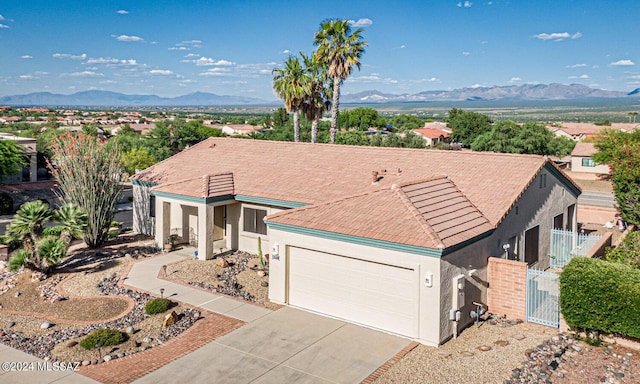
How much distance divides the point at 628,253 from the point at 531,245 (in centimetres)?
333

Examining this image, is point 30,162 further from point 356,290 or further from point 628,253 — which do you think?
point 628,253

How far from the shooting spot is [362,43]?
128 ft

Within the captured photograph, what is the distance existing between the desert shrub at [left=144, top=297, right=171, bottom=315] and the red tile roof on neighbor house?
4.48 metres

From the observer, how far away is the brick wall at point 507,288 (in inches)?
642

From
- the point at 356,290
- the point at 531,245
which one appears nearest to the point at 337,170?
the point at 531,245

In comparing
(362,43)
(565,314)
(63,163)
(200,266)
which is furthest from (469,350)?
(362,43)

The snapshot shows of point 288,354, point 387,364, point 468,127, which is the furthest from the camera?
point 468,127

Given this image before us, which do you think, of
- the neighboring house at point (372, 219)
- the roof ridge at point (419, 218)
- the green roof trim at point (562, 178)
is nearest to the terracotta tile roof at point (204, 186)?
the neighboring house at point (372, 219)

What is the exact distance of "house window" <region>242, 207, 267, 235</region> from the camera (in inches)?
926

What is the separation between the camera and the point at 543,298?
52.6ft

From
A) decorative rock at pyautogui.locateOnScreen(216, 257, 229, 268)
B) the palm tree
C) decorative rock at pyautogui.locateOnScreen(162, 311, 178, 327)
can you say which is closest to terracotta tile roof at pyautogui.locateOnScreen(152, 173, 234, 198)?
decorative rock at pyautogui.locateOnScreen(216, 257, 229, 268)

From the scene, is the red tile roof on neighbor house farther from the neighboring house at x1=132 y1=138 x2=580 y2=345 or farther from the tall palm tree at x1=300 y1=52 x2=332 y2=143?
the tall palm tree at x1=300 y1=52 x2=332 y2=143

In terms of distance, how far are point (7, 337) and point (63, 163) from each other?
12.0 m

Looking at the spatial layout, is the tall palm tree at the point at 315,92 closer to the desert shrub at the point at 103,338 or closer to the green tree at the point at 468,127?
the desert shrub at the point at 103,338
